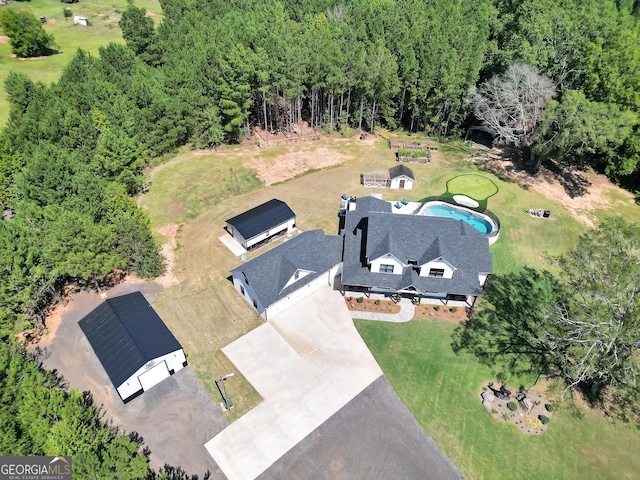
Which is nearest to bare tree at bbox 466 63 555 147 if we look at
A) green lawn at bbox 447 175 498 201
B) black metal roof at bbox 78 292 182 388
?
green lawn at bbox 447 175 498 201

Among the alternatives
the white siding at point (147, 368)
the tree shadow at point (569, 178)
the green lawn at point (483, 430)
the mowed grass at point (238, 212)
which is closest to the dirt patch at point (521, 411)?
the green lawn at point (483, 430)

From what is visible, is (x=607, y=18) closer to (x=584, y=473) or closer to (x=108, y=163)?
(x=584, y=473)

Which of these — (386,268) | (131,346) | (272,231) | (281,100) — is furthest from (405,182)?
(131,346)

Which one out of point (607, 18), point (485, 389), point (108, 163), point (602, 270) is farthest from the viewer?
point (607, 18)

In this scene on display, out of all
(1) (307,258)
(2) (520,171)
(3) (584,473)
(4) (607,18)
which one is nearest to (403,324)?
(1) (307,258)

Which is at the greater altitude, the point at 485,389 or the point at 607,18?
the point at 607,18

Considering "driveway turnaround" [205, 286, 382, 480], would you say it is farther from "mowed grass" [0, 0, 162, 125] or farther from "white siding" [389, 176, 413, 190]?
"mowed grass" [0, 0, 162, 125]

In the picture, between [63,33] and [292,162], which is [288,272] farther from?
[63,33]
